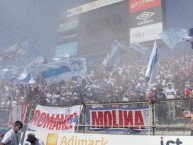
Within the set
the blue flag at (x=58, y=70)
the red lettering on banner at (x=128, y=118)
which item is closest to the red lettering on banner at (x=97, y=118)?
the red lettering on banner at (x=128, y=118)

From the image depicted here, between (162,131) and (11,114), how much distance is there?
6109mm

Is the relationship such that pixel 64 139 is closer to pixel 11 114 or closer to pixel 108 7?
pixel 11 114

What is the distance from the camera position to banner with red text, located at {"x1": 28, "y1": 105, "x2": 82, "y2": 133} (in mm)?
9102

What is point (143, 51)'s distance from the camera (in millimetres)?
23438

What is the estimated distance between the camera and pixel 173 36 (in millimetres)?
21344

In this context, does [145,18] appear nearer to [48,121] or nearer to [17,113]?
[17,113]

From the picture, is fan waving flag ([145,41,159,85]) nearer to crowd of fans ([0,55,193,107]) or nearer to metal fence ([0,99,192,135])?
crowd of fans ([0,55,193,107])

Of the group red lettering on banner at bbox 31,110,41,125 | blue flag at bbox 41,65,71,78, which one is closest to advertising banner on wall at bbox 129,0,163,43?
blue flag at bbox 41,65,71,78

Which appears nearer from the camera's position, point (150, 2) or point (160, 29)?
point (160, 29)

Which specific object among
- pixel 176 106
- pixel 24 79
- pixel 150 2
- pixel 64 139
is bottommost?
pixel 64 139

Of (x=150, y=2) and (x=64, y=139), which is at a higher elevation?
(x=150, y=2)

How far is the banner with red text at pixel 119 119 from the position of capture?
7.61m

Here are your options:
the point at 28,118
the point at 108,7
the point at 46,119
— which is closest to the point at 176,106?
the point at 46,119

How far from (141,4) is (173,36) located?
20.2 ft
